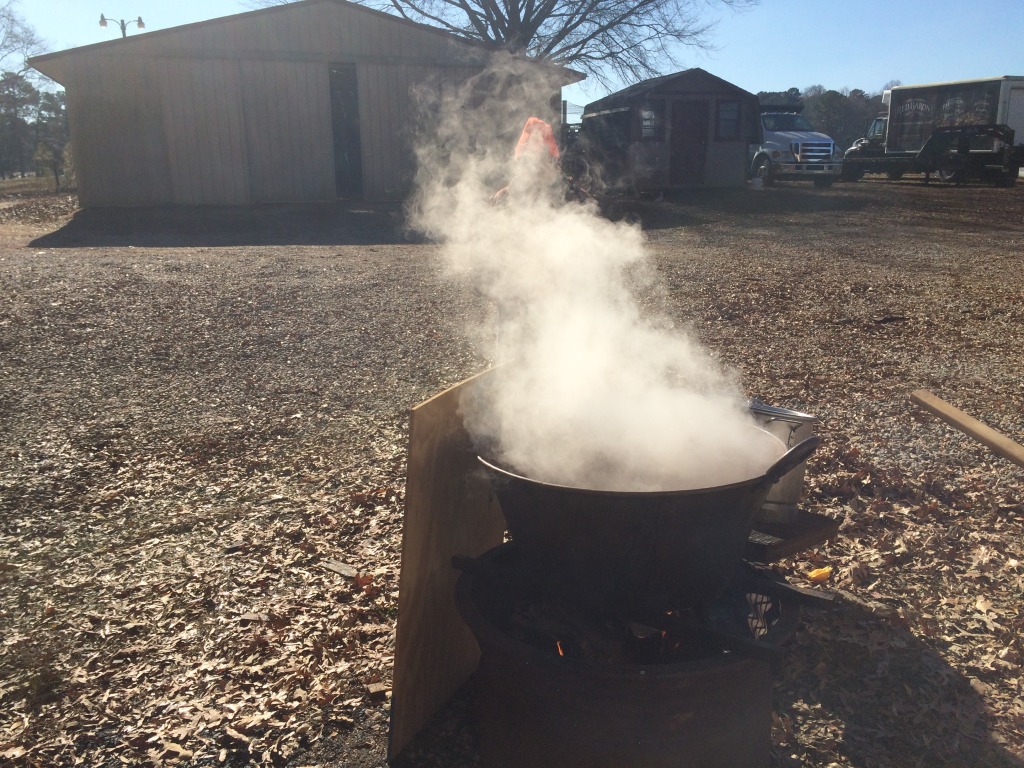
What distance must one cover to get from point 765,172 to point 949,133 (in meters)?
5.65

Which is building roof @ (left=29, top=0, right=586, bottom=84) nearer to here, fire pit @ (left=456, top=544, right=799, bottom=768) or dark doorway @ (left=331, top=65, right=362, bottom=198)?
dark doorway @ (left=331, top=65, right=362, bottom=198)

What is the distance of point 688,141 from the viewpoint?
23203 millimetres

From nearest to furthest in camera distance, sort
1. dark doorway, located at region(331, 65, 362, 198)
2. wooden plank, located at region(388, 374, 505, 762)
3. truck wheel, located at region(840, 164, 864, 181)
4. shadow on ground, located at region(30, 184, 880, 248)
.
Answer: wooden plank, located at region(388, 374, 505, 762), shadow on ground, located at region(30, 184, 880, 248), dark doorway, located at region(331, 65, 362, 198), truck wheel, located at region(840, 164, 864, 181)

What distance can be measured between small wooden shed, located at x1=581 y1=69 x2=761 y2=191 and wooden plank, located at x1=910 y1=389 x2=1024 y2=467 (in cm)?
1985

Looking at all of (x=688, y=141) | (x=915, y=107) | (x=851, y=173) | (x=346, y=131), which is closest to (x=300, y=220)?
(x=346, y=131)

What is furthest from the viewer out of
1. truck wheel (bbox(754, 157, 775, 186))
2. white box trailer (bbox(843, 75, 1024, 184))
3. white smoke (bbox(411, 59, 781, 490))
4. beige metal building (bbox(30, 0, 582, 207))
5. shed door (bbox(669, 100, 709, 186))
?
truck wheel (bbox(754, 157, 775, 186))

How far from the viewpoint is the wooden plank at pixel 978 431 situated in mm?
2746

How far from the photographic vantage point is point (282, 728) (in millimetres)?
2396

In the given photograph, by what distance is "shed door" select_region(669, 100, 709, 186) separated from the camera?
23047 mm

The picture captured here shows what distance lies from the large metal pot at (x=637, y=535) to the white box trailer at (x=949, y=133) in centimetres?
2505

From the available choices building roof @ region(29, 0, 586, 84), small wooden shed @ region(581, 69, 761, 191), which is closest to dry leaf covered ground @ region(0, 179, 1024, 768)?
building roof @ region(29, 0, 586, 84)

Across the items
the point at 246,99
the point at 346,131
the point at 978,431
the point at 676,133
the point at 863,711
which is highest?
the point at 246,99

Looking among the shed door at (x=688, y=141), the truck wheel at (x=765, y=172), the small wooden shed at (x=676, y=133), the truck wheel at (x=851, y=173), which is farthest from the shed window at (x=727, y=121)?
the truck wheel at (x=851, y=173)

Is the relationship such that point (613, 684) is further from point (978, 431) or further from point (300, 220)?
point (300, 220)
